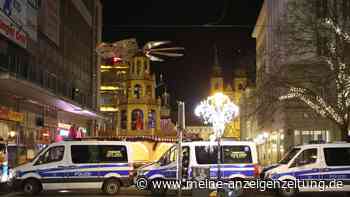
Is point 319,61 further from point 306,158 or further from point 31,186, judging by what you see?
point 31,186

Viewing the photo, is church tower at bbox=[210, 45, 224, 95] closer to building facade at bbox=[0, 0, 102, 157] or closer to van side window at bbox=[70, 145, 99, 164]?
building facade at bbox=[0, 0, 102, 157]

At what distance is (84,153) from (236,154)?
6292 mm

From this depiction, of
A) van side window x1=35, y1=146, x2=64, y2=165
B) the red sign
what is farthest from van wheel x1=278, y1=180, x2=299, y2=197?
the red sign

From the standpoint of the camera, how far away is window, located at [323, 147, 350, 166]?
22.1 m

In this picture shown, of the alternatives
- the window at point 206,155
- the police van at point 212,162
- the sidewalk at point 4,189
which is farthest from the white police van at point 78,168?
the window at point 206,155

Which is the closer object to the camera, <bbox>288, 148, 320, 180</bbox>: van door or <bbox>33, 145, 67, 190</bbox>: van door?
<bbox>288, 148, 320, 180</bbox>: van door

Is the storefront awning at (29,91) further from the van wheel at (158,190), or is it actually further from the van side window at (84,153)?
the van wheel at (158,190)

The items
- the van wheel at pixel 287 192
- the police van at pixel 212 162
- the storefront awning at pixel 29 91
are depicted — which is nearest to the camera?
the van wheel at pixel 287 192

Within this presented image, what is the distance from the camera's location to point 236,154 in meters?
23.2

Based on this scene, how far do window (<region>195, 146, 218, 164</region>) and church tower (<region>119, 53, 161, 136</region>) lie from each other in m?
73.4

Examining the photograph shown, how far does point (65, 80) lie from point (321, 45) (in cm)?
2569

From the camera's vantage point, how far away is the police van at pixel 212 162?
23.0 meters

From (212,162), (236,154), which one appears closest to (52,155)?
(212,162)

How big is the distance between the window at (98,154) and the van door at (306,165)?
22.7 ft
